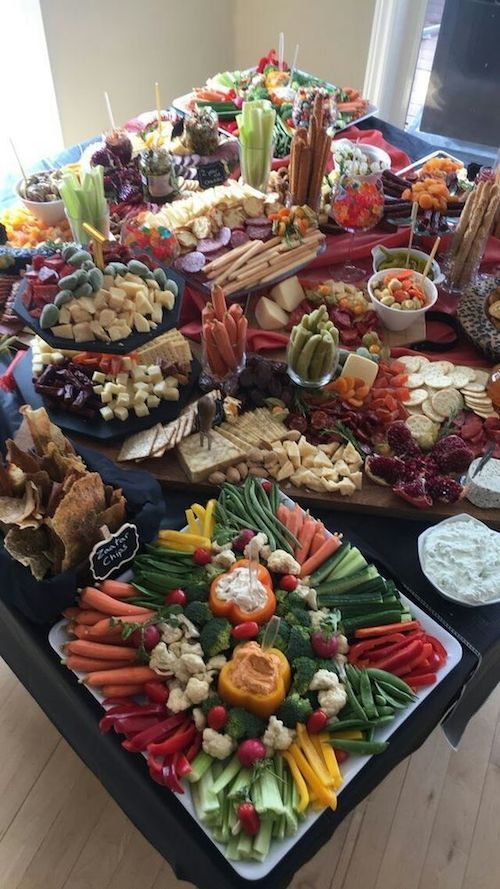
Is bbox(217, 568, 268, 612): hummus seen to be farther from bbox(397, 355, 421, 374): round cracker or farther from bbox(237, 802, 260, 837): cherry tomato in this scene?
bbox(397, 355, 421, 374): round cracker

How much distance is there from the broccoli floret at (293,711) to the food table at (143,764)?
0.16 metres

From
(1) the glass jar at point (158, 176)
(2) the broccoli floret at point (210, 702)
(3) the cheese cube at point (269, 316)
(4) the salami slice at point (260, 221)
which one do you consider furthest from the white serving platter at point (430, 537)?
(1) the glass jar at point (158, 176)

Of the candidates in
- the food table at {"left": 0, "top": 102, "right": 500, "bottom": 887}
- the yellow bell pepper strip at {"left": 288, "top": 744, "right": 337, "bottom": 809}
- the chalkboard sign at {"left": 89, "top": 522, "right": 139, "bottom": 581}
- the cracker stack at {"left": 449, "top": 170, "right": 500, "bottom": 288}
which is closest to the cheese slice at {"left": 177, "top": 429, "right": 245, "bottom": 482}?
the food table at {"left": 0, "top": 102, "right": 500, "bottom": 887}

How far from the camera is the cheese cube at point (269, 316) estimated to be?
2359mm

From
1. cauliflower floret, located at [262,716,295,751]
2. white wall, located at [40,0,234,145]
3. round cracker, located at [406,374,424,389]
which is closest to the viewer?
cauliflower floret, located at [262,716,295,751]

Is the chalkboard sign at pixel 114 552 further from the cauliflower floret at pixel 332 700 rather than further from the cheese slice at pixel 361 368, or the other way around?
the cheese slice at pixel 361 368

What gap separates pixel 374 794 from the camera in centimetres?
212

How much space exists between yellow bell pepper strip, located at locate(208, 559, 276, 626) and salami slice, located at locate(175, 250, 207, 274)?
1.27 m

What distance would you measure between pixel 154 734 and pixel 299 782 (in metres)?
0.30

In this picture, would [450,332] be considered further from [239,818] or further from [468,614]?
[239,818]

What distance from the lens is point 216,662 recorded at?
1.42 metres

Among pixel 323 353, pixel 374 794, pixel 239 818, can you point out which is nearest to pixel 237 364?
pixel 323 353

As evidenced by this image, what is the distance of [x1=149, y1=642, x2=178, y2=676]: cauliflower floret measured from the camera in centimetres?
141

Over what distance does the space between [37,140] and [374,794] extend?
13.3ft
